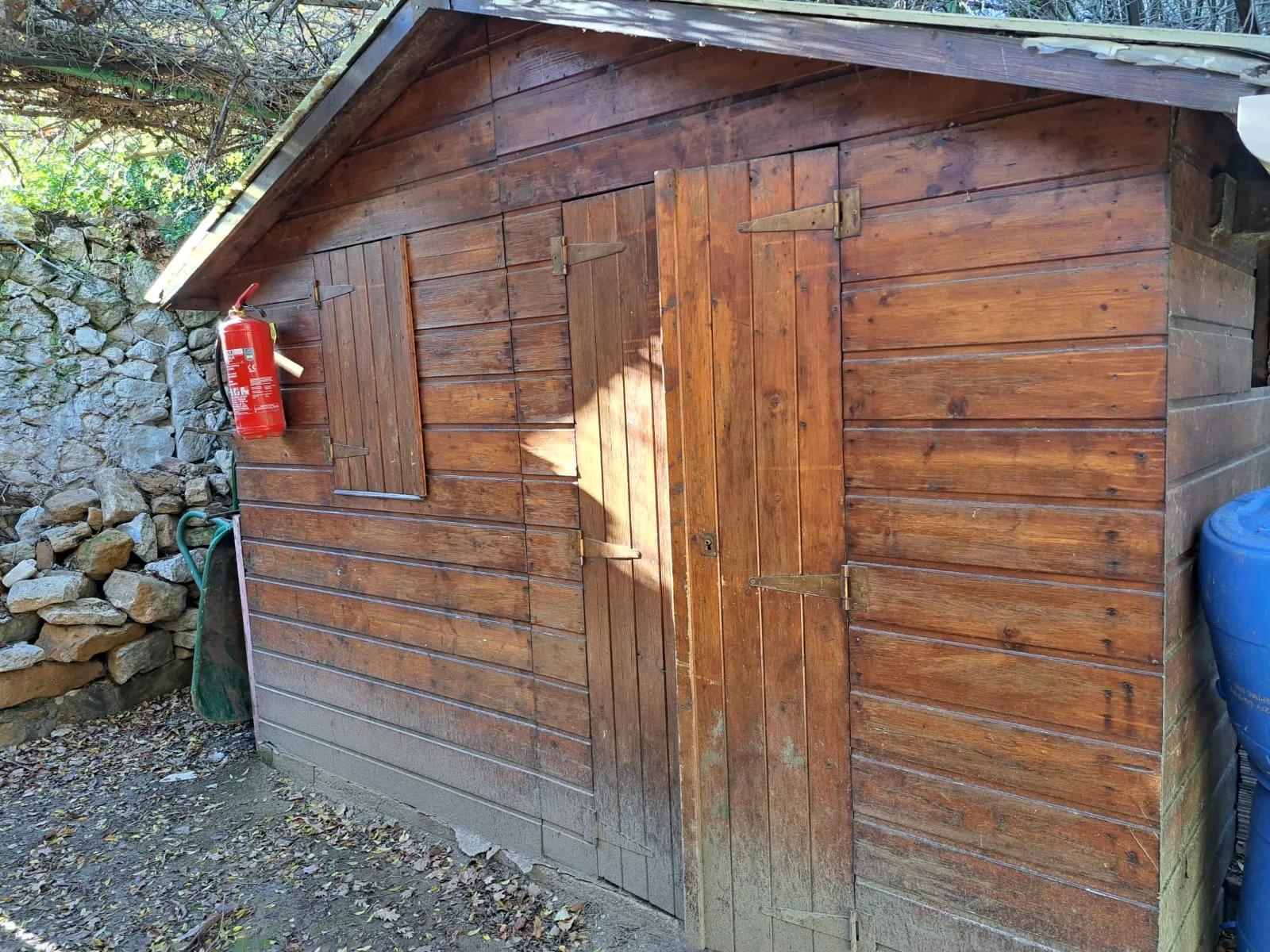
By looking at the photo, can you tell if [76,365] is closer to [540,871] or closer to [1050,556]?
[540,871]

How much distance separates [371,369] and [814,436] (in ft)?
7.38

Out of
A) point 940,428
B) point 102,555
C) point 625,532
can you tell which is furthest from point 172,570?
point 940,428

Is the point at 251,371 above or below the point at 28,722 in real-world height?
above

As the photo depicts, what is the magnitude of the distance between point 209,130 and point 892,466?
274 inches

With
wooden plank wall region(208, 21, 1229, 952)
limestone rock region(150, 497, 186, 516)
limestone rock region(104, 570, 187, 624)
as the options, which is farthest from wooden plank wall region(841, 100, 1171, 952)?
limestone rock region(150, 497, 186, 516)

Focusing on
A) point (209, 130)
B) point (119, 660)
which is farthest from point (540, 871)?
point (209, 130)

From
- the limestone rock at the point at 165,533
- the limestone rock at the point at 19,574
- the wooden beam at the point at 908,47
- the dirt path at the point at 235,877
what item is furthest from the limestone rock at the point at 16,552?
the wooden beam at the point at 908,47

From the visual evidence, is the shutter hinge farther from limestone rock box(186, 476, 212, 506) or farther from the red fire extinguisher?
limestone rock box(186, 476, 212, 506)

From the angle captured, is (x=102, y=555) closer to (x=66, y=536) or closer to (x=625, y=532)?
(x=66, y=536)

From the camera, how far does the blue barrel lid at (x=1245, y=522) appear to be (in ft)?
6.68

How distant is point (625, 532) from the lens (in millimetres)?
3023

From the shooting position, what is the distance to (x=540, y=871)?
346cm

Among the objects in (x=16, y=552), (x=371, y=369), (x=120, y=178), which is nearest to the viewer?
(x=371, y=369)

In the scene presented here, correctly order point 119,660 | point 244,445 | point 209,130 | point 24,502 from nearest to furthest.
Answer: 1. point 244,445
2. point 119,660
3. point 24,502
4. point 209,130
